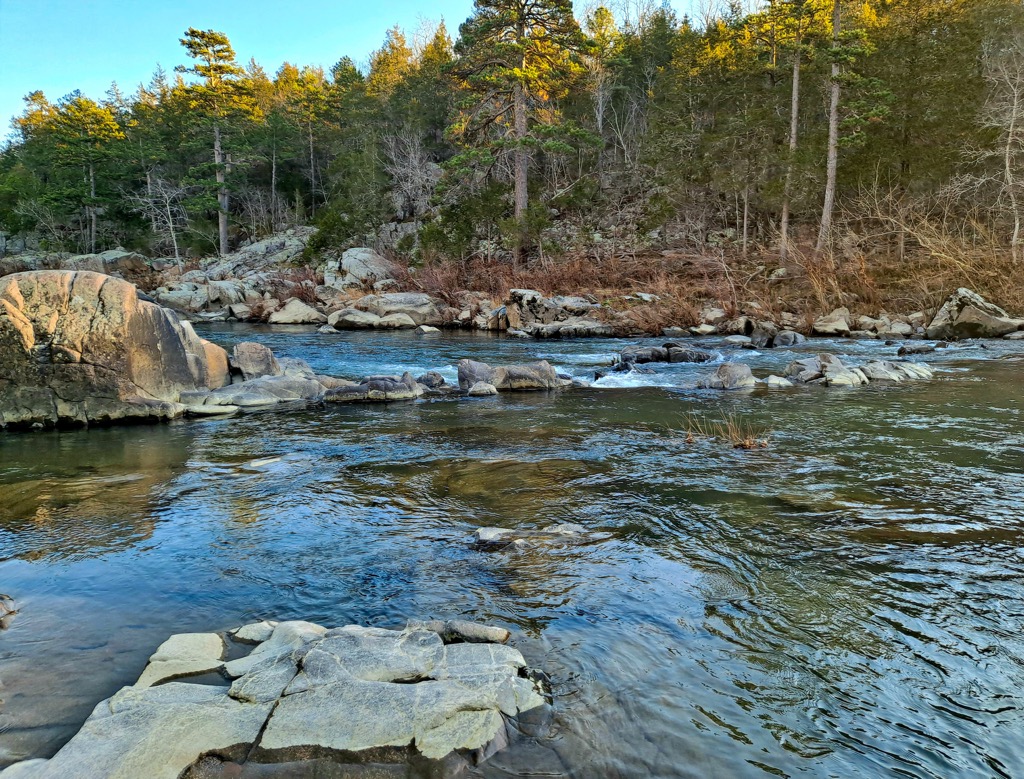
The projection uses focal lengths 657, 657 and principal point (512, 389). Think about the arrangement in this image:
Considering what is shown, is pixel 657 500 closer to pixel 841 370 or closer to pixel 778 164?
pixel 841 370

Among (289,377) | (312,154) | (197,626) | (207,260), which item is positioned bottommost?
(197,626)

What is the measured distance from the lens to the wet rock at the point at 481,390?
1147 centimetres

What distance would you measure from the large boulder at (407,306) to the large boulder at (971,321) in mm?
16434

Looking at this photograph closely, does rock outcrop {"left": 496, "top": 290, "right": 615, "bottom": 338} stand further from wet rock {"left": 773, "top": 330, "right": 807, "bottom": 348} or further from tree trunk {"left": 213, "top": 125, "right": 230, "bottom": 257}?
tree trunk {"left": 213, "top": 125, "right": 230, "bottom": 257}

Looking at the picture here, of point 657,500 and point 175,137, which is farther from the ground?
point 175,137

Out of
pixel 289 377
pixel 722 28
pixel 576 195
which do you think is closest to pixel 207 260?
pixel 576 195

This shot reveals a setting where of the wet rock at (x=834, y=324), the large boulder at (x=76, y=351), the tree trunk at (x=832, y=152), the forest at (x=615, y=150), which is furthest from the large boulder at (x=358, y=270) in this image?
the large boulder at (x=76, y=351)

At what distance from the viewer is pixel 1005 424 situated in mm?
8109

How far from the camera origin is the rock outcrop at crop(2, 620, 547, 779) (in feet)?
7.86

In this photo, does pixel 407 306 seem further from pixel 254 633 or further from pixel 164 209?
pixel 164 209

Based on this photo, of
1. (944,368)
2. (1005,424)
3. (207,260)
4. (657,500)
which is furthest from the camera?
(207,260)

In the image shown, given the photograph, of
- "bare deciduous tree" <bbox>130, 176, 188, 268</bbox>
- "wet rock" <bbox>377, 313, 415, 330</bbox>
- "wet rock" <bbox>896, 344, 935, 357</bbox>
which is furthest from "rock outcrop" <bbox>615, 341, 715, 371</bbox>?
"bare deciduous tree" <bbox>130, 176, 188, 268</bbox>

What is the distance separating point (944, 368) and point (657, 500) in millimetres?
10237

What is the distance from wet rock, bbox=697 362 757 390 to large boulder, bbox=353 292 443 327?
49.5ft
